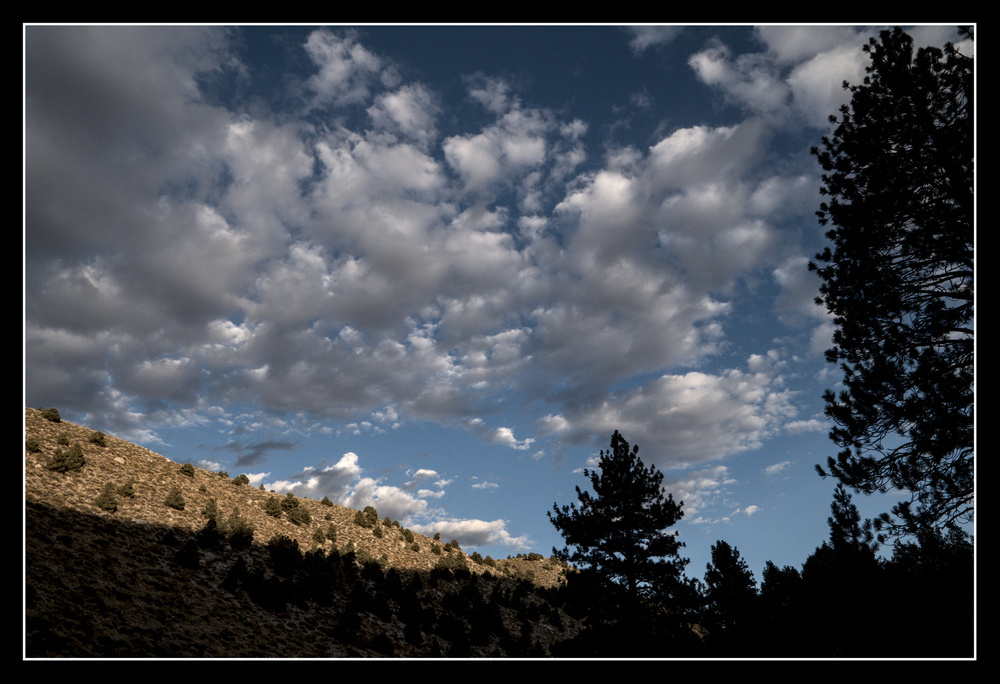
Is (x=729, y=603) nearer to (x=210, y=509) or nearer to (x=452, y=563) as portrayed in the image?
(x=452, y=563)

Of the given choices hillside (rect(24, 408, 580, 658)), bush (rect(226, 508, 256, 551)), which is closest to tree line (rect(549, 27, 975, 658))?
hillside (rect(24, 408, 580, 658))

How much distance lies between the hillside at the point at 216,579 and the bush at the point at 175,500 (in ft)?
0.52

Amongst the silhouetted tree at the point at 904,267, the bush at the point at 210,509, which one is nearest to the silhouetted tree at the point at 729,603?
the silhouetted tree at the point at 904,267

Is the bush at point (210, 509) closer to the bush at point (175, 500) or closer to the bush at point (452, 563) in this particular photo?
the bush at point (175, 500)

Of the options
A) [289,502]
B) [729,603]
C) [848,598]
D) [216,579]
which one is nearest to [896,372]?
[848,598]

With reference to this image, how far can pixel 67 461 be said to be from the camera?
671 inches

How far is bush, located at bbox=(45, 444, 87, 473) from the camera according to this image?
658 inches

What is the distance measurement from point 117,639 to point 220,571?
6.45 metres

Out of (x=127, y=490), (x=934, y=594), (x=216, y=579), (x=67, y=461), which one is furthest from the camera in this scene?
(x=127, y=490)

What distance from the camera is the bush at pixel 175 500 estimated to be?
18.3m

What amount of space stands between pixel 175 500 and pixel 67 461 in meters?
3.94

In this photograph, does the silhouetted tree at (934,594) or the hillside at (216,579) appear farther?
the hillside at (216,579)

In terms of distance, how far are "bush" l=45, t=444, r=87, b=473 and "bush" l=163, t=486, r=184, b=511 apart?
10.8 feet
